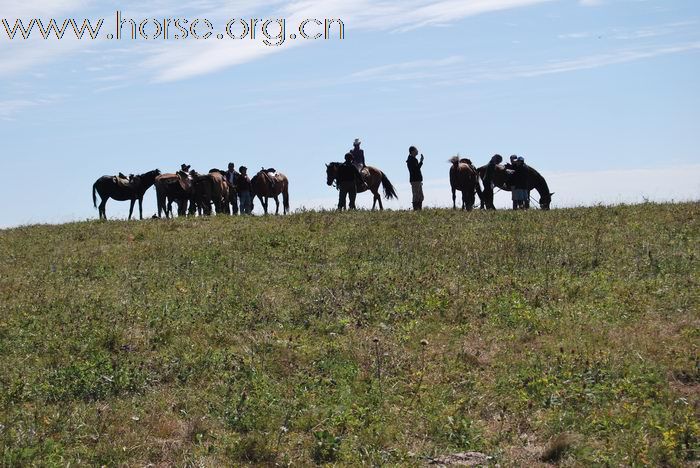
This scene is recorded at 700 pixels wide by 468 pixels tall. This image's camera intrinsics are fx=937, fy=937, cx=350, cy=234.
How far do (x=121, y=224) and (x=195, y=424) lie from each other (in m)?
16.1

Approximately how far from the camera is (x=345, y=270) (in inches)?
720

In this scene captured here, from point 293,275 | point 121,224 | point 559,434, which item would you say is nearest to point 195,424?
point 559,434

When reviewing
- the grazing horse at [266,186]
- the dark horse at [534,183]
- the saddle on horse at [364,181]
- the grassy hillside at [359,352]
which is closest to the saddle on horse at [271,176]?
the grazing horse at [266,186]

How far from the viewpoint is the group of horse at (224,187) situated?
32750 mm

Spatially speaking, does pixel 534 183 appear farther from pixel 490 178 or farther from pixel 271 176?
pixel 271 176

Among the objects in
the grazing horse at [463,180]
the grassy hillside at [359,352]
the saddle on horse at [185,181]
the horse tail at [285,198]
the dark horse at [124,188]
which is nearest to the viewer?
the grassy hillside at [359,352]

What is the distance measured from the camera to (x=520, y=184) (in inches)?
1277

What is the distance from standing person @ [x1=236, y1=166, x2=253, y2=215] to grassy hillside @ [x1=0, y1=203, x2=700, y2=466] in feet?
48.6

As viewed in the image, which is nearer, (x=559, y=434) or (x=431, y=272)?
(x=559, y=434)

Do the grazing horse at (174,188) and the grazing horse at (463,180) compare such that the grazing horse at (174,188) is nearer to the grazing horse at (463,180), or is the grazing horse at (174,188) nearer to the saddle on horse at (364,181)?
the saddle on horse at (364,181)

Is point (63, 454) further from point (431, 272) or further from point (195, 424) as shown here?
point (431, 272)

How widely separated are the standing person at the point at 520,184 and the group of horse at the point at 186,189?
27.5ft

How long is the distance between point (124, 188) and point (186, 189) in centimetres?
355

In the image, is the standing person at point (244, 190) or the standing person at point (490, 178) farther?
the standing person at point (244, 190)
